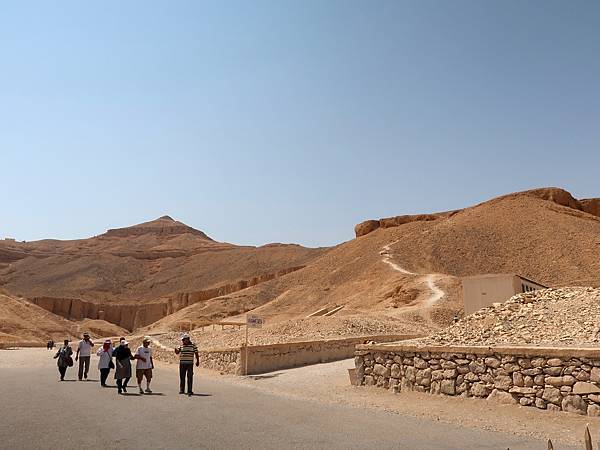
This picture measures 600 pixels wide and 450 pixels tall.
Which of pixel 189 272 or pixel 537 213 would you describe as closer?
pixel 537 213

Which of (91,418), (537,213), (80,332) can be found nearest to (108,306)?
(80,332)

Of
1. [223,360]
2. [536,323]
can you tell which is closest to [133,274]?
[223,360]

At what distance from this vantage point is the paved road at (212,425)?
6.88 m

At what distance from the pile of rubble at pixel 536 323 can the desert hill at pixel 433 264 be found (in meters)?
22.5

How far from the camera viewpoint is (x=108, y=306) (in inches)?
3108

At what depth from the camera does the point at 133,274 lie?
108m

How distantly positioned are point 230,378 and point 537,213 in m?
67.8

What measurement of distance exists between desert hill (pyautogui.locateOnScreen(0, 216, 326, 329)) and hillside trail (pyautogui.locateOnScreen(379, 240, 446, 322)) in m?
21.3

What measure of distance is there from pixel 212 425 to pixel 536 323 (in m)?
8.65

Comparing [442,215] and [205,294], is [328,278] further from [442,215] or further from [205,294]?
[442,215]

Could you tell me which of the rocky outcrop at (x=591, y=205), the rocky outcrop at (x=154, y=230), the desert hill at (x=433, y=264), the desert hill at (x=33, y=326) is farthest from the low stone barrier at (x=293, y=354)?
the rocky outcrop at (x=154, y=230)

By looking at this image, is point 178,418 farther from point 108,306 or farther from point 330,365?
point 108,306

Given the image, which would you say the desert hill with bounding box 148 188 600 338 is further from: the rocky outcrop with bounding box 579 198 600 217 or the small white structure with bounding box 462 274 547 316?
the rocky outcrop with bounding box 579 198 600 217

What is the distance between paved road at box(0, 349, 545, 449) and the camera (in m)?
6.88
